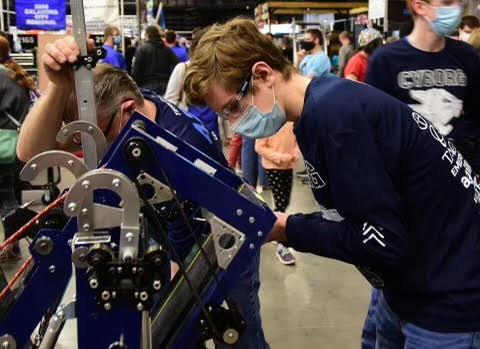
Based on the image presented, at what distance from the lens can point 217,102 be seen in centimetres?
148

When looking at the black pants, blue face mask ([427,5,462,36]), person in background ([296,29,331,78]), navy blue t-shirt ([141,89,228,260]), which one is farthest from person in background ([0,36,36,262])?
blue face mask ([427,5,462,36])

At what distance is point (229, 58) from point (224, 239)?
463 millimetres

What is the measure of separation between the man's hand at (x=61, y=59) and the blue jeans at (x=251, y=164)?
11.5 ft

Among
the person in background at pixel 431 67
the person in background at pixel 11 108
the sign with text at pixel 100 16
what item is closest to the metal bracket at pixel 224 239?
the person in background at pixel 431 67

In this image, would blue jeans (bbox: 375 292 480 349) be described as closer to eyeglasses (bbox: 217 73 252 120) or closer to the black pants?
eyeglasses (bbox: 217 73 252 120)

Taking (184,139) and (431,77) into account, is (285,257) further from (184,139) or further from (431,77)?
(184,139)

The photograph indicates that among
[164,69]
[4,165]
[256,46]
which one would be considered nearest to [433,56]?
[256,46]

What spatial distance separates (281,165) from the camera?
4.13m

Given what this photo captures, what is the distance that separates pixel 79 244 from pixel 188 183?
9.6 inches

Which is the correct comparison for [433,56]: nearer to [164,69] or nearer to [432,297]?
[432,297]

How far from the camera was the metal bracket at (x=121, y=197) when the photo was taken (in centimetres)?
105

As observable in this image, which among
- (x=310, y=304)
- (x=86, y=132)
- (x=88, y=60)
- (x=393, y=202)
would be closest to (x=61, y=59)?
(x=88, y=60)

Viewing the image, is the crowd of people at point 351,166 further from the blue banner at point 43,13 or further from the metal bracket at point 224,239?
the blue banner at point 43,13

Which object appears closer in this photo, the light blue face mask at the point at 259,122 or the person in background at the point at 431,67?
the light blue face mask at the point at 259,122
